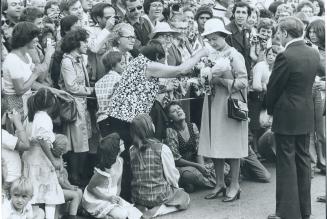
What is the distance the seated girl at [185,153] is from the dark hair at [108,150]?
1307 mm

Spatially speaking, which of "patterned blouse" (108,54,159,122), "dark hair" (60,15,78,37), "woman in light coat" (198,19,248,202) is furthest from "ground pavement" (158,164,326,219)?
"dark hair" (60,15,78,37)

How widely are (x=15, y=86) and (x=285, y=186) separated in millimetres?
2802

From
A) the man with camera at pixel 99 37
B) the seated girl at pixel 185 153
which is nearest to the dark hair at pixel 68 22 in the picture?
the man with camera at pixel 99 37

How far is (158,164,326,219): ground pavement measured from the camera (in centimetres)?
691

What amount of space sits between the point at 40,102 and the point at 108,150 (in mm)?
853

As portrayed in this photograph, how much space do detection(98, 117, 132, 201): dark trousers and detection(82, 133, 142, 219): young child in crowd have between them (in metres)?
0.45

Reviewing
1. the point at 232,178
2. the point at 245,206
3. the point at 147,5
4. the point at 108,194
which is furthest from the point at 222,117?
the point at 147,5

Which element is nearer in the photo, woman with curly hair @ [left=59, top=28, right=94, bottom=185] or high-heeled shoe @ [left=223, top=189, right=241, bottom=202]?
woman with curly hair @ [left=59, top=28, right=94, bottom=185]

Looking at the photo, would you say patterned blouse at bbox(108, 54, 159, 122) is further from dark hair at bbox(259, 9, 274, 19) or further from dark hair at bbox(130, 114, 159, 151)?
dark hair at bbox(259, 9, 274, 19)

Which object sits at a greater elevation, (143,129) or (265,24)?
(265,24)

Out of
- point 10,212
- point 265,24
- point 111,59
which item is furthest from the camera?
point 265,24

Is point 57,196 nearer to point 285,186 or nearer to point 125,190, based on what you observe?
point 125,190

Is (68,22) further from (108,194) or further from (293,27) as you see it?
(293,27)

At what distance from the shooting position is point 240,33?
29.2ft
